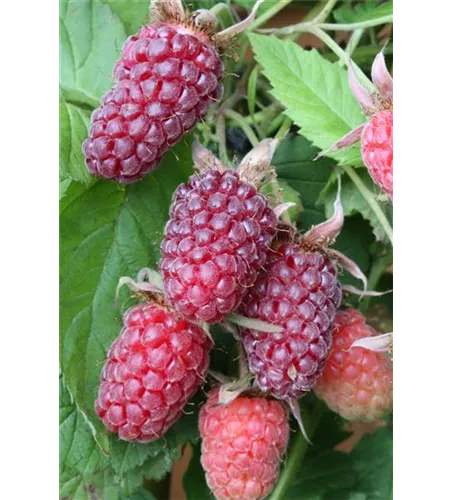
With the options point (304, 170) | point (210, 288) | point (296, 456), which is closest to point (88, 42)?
point (304, 170)

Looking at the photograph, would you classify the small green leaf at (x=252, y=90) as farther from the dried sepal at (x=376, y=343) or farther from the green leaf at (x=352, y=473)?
the green leaf at (x=352, y=473)

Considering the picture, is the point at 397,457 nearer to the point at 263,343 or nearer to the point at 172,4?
the point at 263,343

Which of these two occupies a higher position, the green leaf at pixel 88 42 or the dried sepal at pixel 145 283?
the green leaf at pixel 88 42

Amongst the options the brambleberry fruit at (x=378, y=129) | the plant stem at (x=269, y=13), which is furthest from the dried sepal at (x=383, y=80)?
the plant stem at (x=269, y=13)

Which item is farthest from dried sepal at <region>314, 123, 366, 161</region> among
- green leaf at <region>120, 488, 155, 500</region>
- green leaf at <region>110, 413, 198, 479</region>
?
green leaf at <region>120, 488, 155, 500</region>

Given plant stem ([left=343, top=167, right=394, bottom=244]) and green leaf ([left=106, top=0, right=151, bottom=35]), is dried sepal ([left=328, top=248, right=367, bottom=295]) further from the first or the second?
green leaf ([left=106, top=0, right=151, bottom=35])

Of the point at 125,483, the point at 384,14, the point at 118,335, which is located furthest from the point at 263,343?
the point at 384,14
